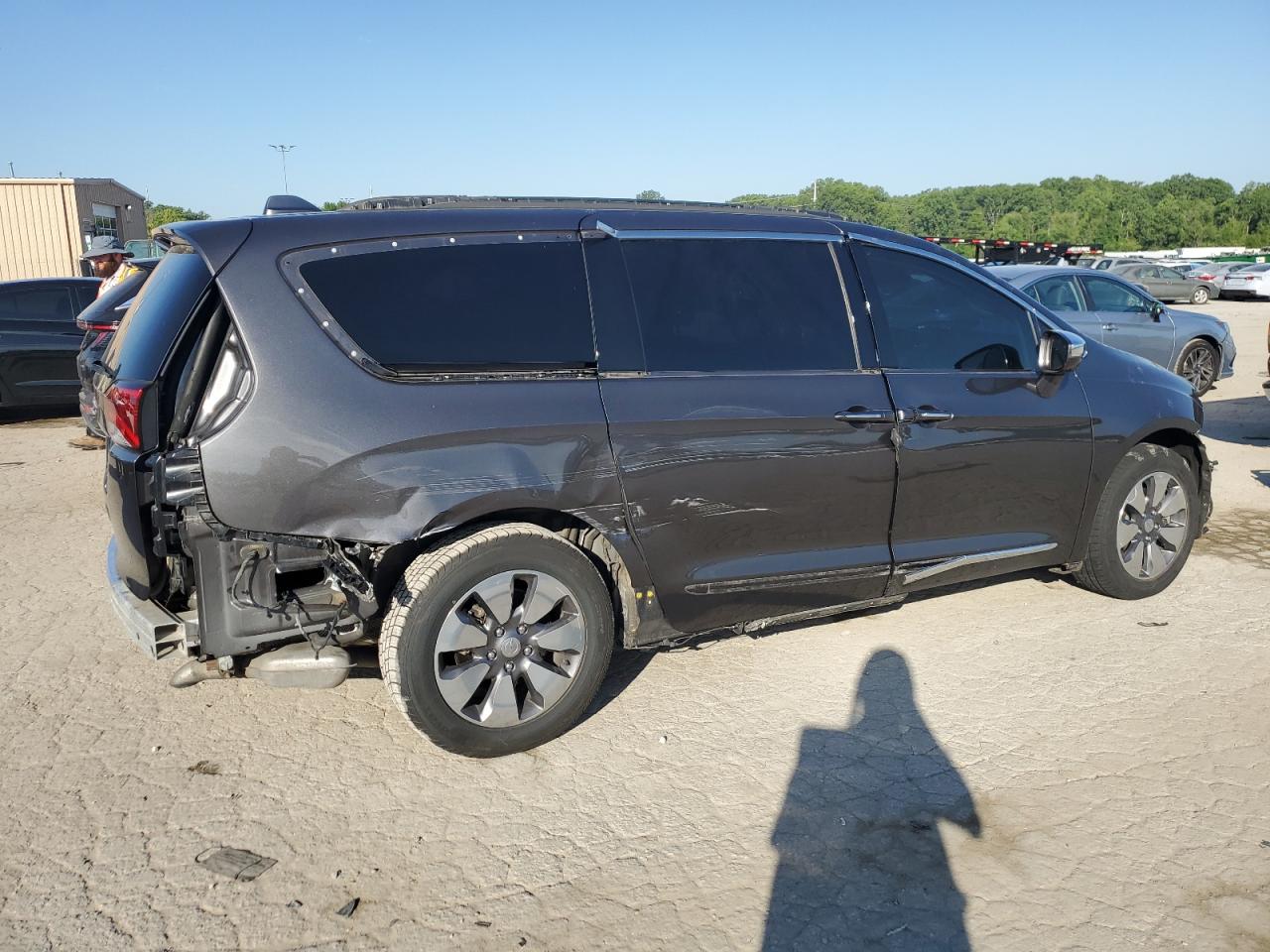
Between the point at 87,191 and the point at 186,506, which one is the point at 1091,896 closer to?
the point at 186,506

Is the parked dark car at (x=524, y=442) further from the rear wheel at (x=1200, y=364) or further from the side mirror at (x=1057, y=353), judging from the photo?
the rear wheel at (x=1200, y=364)

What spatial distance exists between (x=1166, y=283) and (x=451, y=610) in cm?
3340

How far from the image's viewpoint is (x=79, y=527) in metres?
6.80

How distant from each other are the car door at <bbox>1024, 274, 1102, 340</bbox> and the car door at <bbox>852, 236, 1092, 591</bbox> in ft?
21.5

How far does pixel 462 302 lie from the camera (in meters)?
3.62

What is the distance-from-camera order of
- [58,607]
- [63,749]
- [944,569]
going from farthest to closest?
[58,607], [944,569], [63,749]

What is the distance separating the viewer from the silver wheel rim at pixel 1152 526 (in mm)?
5141

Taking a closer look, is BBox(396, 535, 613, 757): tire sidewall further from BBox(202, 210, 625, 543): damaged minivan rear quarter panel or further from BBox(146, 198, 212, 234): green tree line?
BBox(146, 198, 212, 234): green tree line

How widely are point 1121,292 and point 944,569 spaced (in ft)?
28.2

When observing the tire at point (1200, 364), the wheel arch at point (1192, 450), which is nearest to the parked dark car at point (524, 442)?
the wheel arch at point (1192, 450)

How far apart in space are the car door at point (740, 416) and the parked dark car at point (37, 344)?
988 centimetres

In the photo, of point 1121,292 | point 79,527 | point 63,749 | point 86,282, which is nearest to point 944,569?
point 63,749

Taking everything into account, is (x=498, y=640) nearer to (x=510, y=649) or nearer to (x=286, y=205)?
(x=510, y=649)

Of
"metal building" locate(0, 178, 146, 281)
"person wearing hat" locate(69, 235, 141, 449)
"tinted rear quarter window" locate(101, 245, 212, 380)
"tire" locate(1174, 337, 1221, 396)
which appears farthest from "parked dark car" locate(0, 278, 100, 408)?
"metal building" locate(0, 178, 146, 281)
